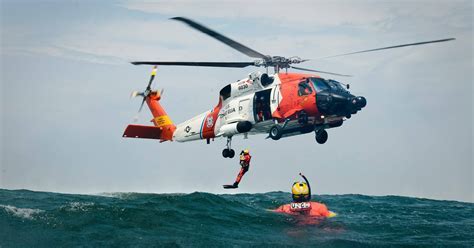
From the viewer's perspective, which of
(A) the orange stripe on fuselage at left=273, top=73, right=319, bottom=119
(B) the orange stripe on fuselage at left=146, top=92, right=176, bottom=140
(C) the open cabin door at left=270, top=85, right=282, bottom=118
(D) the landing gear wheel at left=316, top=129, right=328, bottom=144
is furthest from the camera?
(B) the orange stripe on fuselage at left=146, top=92, right=176, bottom=140

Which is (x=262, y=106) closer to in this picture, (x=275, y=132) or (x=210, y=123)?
(x=275, y=132)

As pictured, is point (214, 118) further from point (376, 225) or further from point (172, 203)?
point (376, 225)

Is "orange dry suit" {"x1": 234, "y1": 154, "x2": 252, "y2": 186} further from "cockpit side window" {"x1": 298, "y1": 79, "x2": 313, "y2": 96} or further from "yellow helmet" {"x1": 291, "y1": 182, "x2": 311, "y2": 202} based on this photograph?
"cockpit side window" {"x1": 298, "y1": 79, "x2": 313, "y2": 96}

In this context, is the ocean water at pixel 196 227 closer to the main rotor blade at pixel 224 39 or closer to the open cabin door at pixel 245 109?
the open cabin door at pixel 245 109

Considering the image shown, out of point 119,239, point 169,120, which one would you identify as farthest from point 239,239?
point 169,120

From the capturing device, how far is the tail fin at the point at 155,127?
22172 mm

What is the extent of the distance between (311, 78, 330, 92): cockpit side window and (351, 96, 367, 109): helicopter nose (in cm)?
100

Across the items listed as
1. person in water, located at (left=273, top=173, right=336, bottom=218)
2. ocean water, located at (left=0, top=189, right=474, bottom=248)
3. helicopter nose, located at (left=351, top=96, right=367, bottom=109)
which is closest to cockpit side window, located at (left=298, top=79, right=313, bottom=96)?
helicopter nose, located at (left=351, top=96, right=367, bottom=109)

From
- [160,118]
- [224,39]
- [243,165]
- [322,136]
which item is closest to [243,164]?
[243,165]

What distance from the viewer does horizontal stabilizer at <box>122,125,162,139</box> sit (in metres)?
21.9

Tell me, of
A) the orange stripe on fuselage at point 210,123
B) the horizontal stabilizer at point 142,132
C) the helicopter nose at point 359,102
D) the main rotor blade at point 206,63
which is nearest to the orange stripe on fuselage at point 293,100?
the helicopter nose at point 359,102

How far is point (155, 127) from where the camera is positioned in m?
23.3

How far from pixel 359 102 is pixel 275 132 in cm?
296

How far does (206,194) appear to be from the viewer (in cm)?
2188
